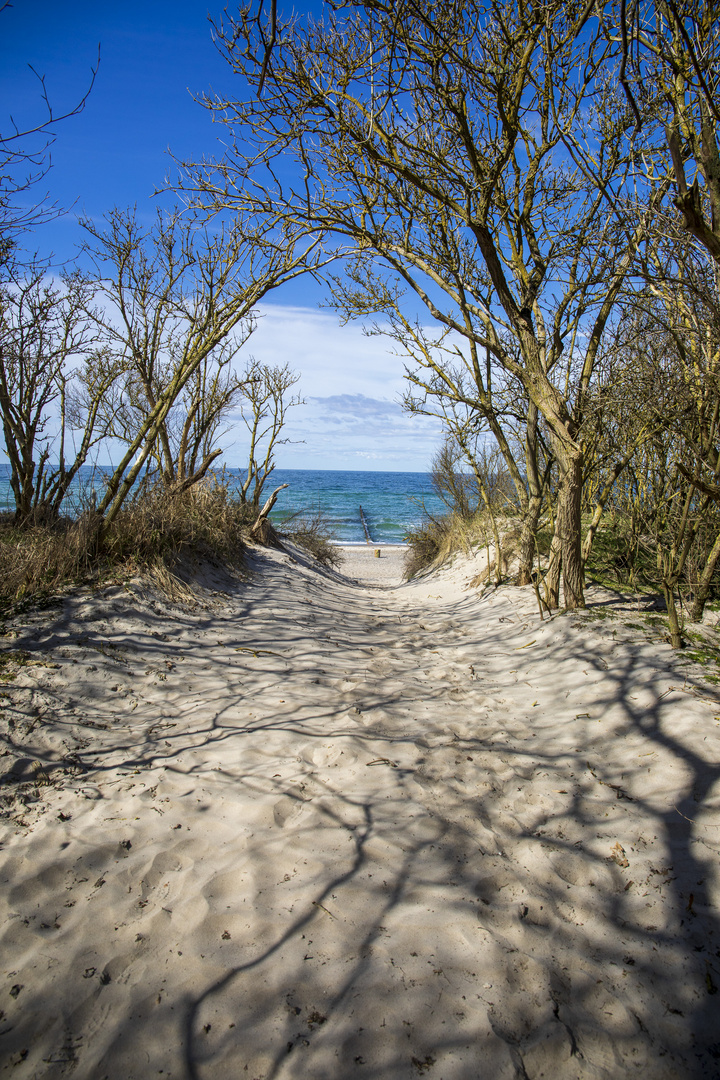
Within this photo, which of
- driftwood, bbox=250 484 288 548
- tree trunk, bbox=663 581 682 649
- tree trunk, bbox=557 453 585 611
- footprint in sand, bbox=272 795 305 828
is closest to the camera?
footprint in sand, bbox=272 795 305 828

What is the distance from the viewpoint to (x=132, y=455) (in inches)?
→ 206

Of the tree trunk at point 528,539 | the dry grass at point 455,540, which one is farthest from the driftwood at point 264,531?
the tree trunk at point 528,539

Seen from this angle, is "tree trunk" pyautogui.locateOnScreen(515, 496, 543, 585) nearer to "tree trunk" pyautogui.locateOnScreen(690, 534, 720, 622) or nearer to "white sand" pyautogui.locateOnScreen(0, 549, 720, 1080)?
"tree trunk" pyautogui.locateOnScreen(690, 534, 720, 622)

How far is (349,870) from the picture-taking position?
7.50ft

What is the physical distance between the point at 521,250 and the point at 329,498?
3992cm

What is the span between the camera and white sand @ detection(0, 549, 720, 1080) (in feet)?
5.39

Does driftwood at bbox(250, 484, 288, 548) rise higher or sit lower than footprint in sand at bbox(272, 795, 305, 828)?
higher

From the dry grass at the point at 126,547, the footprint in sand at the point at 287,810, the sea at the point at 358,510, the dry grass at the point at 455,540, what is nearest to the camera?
the footprint in sand at the point at 287,810

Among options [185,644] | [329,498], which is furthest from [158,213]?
[329,498]

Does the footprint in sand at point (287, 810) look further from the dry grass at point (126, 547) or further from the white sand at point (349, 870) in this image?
the dry grass at point (126, 547)

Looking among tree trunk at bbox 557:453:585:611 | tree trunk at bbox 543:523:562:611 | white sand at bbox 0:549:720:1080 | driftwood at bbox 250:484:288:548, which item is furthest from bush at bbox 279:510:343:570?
white sand at bbox 0:549:720:1080

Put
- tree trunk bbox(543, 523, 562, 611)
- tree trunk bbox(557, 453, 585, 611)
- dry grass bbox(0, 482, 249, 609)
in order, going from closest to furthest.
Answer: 1. dry grass bbox(0, 482, 249, 609)
2. tree trunk bbox(557, 453, 585, 611)
3. tree trunk bbox(543, 523, 562, 611)

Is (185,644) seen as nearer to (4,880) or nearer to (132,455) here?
(132,455)

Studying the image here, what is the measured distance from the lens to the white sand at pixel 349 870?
5.39 feet
